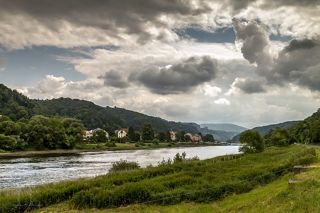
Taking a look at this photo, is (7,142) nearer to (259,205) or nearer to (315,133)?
(315,133)

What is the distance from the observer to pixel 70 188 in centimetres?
3794

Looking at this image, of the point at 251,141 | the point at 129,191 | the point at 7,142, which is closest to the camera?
the point at 129,191

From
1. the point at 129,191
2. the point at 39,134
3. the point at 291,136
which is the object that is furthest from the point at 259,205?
the point at 291,136

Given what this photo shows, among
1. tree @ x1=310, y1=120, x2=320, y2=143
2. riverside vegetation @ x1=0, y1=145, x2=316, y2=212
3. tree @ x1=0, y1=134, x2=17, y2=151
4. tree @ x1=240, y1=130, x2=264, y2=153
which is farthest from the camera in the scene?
tree @ x1=310, y1=120, x2=320, y2=143

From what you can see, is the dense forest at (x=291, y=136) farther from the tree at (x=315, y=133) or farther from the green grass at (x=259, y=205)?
the green grass at (x=259, y=205)

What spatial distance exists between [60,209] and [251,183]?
18209 mm

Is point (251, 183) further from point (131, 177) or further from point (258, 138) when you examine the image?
point (258, 138)

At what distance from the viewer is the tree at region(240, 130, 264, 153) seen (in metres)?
105

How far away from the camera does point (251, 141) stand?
346 feet

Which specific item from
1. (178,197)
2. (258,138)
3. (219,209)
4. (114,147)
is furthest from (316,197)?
(114,147)

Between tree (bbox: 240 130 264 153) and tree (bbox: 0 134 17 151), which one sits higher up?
tree (bbox: 0 134 17 151)

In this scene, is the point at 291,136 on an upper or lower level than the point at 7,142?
upper

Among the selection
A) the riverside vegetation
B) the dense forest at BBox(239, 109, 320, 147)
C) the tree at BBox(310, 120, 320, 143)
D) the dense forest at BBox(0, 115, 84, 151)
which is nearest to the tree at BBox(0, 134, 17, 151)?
the dense forest at BBox(0, 115, 84, 151)

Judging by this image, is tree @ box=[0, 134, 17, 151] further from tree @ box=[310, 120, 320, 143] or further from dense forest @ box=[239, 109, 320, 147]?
tree @ box=[310, 120, 320, 143]
